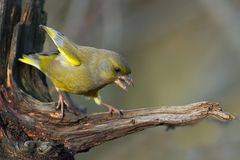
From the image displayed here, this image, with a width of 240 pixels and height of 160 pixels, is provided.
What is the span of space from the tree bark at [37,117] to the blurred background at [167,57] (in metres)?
1.29

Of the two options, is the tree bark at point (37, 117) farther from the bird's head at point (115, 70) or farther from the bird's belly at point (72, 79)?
the bird's head at point (115, 70)

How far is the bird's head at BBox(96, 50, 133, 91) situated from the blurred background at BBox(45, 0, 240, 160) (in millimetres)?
909

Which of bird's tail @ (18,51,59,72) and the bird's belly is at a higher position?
bird's tail @ (18,51,59,72)

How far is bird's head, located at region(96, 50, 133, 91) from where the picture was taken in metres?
5.91

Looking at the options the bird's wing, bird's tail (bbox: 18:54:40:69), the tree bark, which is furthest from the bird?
the tree bark

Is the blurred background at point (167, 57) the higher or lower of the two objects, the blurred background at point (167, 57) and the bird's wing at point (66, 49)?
the lower

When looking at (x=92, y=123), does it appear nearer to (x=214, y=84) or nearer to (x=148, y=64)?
(x=214, y=84)

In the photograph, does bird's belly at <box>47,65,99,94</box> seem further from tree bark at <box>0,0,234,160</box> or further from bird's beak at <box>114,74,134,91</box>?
tree bark at <box>0,0,234,160</box>

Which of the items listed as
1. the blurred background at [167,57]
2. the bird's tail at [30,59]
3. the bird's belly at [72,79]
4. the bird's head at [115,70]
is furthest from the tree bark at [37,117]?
the blurred background at [167,57]

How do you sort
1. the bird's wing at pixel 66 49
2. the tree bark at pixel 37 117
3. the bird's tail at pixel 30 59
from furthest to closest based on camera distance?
the bird's wing at pixel 66 49, the bird's tail at pixel 30 59, the tree bark at pixel 37 117

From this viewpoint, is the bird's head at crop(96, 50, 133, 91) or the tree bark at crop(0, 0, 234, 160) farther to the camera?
the bird's head at crop(96, 50, 133, 91)

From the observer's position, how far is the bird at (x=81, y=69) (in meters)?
5.96

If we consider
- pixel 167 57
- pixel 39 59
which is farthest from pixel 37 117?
pixel 167 57

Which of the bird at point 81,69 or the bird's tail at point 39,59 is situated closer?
the bird's tail at point 39,59
